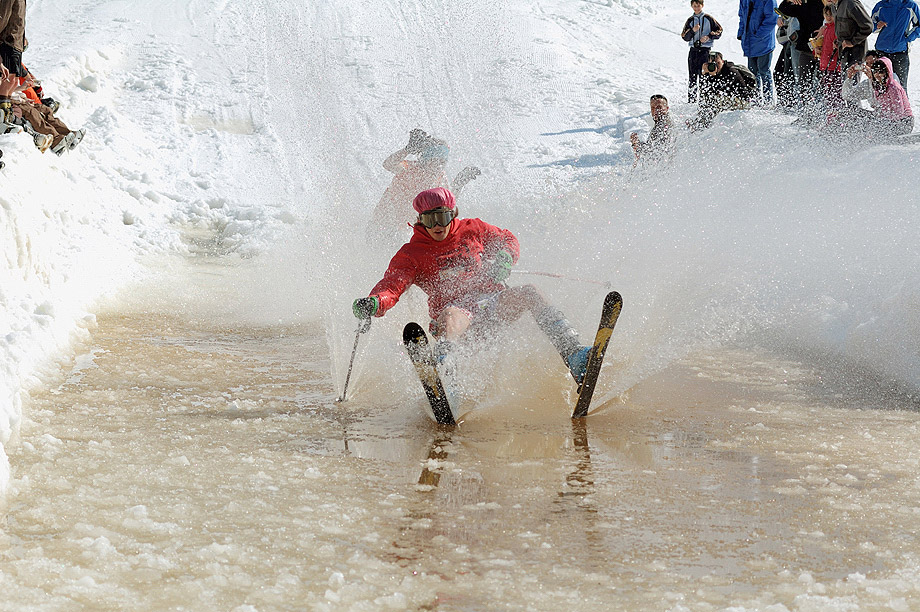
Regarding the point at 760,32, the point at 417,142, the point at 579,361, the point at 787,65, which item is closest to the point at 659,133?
the point at 787,65

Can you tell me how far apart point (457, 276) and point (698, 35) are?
6.88m

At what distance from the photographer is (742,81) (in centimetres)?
1045

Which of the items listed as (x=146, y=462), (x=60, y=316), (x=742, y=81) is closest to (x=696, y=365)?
(x=146, y=462)

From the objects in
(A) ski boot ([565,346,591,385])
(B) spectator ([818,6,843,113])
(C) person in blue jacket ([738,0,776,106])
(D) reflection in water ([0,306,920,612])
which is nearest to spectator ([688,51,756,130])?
(C) person in blue jacket ([738,0,776,106])

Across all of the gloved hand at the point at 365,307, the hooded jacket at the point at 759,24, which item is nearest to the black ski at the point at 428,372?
the gloved hand at the point at 365,307

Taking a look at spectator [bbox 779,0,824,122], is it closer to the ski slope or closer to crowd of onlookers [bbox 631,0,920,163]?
crowd of onlookers [bbox 631,0,920,163]

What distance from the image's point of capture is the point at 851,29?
8.12m

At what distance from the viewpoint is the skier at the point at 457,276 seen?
17.2ft

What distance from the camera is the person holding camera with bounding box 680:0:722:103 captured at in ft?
35.8

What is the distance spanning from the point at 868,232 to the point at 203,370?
4.66 meters

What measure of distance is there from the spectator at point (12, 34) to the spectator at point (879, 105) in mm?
6882

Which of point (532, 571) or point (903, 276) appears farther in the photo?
point (903, 276)

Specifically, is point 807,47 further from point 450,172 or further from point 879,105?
point 450,172

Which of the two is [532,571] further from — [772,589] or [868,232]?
[868,232]
